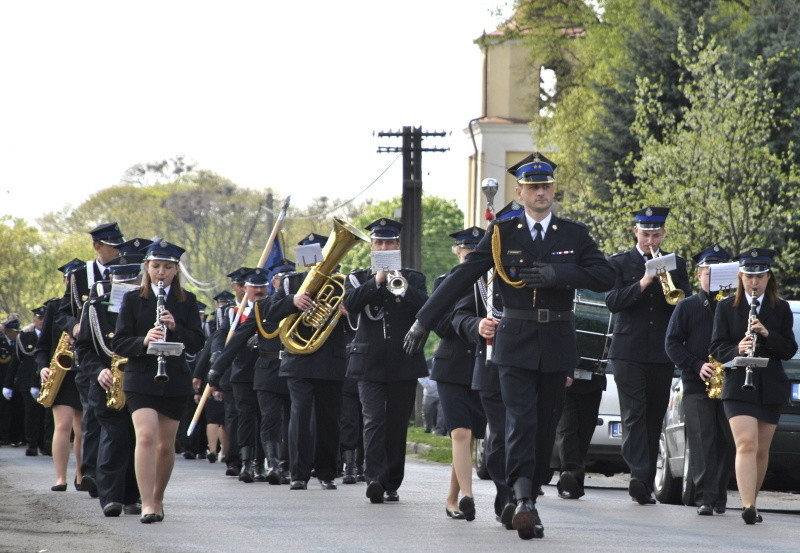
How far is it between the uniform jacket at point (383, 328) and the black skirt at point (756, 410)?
2559mm

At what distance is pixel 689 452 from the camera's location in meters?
14.2

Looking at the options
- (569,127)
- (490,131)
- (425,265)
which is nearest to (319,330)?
(569,127)

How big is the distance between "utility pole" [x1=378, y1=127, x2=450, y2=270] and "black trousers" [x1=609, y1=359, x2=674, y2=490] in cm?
Answer: 2663

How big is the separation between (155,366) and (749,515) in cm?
410

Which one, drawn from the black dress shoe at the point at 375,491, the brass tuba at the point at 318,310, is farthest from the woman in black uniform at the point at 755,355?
the brass tuba at the point at 318,310

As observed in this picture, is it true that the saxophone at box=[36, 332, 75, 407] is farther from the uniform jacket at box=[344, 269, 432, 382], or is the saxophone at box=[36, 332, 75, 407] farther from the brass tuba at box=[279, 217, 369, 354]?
the uniform jacket at box=[344, 269, 432, 382]

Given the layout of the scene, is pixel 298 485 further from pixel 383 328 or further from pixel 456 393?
pixel 456 393

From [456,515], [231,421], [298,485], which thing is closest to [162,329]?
[456,515]

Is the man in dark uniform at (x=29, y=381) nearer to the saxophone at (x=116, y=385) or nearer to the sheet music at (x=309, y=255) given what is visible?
the sheet music at (x=309, y=255)

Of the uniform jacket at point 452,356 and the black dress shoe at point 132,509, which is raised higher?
the uniform jacket at point 452,356

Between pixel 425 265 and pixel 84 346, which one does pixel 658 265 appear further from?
pixel 425 265

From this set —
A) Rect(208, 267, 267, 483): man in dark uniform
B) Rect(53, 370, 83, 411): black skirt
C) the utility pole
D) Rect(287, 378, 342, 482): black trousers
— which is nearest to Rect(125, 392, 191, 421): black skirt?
Rect(287, 378, 342, 482): black trousers

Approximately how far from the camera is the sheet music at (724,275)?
44.6 ft

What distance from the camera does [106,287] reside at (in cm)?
1351
